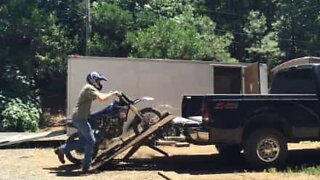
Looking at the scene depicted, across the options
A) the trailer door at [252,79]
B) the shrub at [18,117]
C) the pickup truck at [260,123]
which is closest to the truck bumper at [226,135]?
the pickup truck at [260,123]

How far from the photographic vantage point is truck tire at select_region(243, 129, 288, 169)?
10.3 metres

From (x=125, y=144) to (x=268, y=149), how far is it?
9.13 feet

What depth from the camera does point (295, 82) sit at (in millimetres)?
11648

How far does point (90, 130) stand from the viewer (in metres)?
10.5

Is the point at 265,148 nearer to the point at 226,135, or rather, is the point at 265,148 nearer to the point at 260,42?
the point at 226,135

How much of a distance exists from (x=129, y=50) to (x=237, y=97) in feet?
54.8

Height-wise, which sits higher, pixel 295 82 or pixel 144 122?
pixel 295 82

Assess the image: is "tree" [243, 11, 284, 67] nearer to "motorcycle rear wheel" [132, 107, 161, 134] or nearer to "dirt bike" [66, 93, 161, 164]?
"motorcycle rear wheel" [132, 107, 161, 134]

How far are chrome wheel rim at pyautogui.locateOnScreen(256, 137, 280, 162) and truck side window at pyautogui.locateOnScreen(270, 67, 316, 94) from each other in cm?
141

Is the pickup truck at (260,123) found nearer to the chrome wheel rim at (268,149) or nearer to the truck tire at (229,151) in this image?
the chrome wheel rim at (268,149)

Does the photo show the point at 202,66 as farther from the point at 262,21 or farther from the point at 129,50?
the point at 262,21

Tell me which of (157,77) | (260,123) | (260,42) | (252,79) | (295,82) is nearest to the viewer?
(260,123)

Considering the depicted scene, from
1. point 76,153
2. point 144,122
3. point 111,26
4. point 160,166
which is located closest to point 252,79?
point 144,122

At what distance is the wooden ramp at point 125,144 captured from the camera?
1076cm
